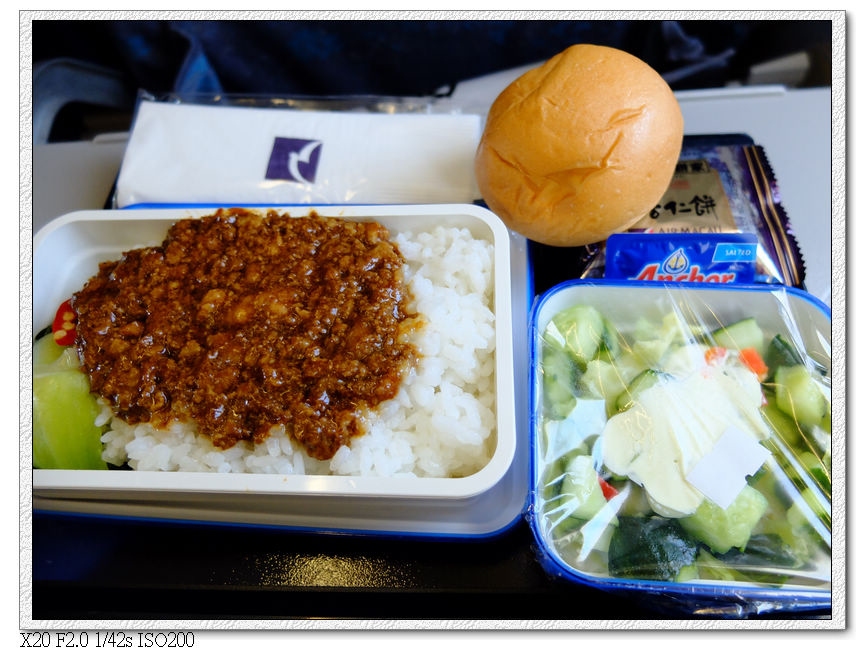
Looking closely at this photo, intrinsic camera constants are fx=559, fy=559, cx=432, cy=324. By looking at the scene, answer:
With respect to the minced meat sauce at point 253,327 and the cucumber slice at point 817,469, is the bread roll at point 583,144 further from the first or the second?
the cucumber slice at point 817,469

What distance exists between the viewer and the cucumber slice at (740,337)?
4.88 feet

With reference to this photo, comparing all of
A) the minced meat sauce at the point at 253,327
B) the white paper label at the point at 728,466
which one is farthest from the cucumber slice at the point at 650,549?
the minced meat sauce at the point at 253,327

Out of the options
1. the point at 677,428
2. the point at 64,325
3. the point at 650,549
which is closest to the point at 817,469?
the point at 677,428

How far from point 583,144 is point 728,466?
2.84 ft

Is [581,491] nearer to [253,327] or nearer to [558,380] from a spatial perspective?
[558,380]

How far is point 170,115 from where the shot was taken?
2.11 metres

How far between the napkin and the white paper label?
42.2 inches

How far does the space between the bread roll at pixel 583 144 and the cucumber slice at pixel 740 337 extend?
1.30 ft

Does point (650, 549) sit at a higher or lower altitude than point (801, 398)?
lower

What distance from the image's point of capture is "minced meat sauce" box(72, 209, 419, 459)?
1.41 meters

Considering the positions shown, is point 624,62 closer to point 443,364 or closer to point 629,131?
point 629,131

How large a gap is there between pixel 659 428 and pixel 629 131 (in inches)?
30.0

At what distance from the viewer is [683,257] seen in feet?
5.38

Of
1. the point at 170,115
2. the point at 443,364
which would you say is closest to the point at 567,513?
the point at 443,364
